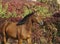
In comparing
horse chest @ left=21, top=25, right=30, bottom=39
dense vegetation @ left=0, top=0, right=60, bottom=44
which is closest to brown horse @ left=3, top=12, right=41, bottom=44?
horse chest @ left=21, top=25, right=30, bottom=39

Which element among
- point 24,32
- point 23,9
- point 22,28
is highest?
point 23,9

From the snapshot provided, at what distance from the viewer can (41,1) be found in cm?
1795

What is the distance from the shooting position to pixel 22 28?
33.2ft

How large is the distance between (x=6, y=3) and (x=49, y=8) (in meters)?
2.22

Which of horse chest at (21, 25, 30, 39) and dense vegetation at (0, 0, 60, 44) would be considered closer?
horse chest at (21, 25, 30, 39)

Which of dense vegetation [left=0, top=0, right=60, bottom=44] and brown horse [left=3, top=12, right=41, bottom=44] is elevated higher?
dense vegetation [left=0, top=0, right=60, bottom=44]

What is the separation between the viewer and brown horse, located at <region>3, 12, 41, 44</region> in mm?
9875

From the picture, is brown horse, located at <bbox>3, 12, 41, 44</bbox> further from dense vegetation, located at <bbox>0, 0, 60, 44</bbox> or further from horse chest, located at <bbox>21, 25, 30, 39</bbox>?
dense vegetation, located at <bbox>0, 0, 60, 44</bbox>

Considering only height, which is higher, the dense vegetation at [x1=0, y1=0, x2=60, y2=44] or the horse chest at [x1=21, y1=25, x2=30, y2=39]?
the dense vegetation at [x1=0, y1=0, x2=60, y2=44]

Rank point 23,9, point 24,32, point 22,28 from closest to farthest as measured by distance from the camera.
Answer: point 24,32, point 22,28, point 23,9

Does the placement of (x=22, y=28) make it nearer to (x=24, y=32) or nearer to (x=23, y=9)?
(x=24, y=32)

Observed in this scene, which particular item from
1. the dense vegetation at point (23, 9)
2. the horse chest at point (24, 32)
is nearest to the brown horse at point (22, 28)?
the horse chest at point (24, 32)

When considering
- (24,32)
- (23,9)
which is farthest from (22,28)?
(23,9)

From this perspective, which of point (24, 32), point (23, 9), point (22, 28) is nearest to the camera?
point (24, 32)
